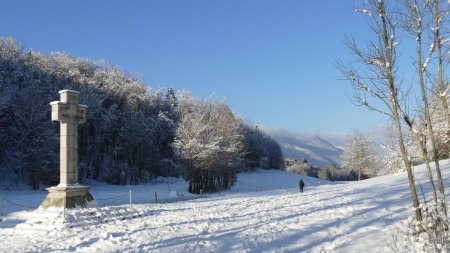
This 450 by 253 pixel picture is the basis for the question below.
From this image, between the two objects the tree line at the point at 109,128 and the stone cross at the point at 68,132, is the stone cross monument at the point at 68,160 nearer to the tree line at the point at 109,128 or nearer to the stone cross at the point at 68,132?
the stone cross at the point at 68,132

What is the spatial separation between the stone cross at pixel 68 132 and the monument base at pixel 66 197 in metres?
0.53

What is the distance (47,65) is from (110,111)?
1032cm

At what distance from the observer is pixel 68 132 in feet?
61.4

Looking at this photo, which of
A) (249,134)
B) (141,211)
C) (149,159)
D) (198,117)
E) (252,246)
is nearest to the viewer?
(252,246)

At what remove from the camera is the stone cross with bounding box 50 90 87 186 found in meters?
18.2

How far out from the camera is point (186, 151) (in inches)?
1743

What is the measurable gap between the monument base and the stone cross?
526 millimetres

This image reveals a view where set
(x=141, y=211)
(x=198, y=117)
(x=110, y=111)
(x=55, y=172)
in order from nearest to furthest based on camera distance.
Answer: (x=141, y=211) → (x=55, y=172) → (x=198, y=117) → (x=110, y=111)

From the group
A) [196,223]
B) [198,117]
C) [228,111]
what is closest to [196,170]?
[198,117]

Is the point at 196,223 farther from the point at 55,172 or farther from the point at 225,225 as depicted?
the point at 55,172

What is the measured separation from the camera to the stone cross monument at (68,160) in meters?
17.2

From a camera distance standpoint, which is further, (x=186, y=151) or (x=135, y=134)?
(x=135, y=134)

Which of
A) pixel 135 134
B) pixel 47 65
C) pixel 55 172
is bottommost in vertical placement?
pixel 55 172

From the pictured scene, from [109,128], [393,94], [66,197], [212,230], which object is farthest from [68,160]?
[109,128]
